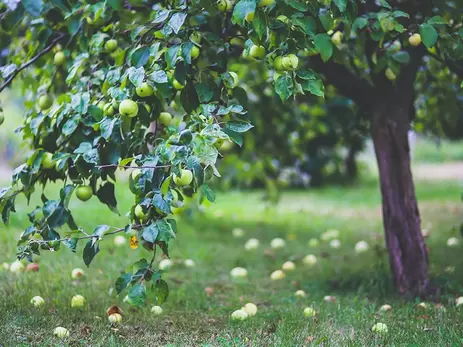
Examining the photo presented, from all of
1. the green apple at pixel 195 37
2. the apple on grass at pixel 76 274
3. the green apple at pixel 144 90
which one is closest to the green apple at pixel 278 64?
the green apple at pixel 195 37

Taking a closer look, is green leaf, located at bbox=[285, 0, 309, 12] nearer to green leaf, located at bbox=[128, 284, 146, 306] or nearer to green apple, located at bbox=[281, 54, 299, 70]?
green apple, located at bbox=[281, 54, 299, 70]

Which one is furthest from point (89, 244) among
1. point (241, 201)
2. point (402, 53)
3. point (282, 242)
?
point (241, 201)

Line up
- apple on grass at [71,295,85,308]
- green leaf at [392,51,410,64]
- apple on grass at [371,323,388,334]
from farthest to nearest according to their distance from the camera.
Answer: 1. apple on grass at [71,295,85,308]
2. green leaf at [392,51,410,64]
3. apple on grass at [371,323,388,334]

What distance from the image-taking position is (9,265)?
3570mm

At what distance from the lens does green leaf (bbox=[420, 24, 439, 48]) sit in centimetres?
227

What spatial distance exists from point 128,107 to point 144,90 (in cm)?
8

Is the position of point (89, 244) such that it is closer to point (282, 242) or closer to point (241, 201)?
point (282, 242)

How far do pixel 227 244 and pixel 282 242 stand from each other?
18.7 inches

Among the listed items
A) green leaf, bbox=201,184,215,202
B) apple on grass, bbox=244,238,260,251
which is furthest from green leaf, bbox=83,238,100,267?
apple on grass, bbox=244,238,260,251

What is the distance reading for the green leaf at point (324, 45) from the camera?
86.7 inches

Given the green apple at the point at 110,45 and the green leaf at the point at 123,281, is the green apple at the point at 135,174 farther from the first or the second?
the green apple at the point at 110,45

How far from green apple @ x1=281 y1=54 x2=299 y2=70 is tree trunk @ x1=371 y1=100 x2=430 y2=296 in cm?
121

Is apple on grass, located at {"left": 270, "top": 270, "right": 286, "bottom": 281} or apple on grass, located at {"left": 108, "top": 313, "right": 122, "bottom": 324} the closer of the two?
apple on grass, located at {"left": 108, "top": 313, "right": 122, "bottom": 324}

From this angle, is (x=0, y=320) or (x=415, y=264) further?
(x=415, y=264)
